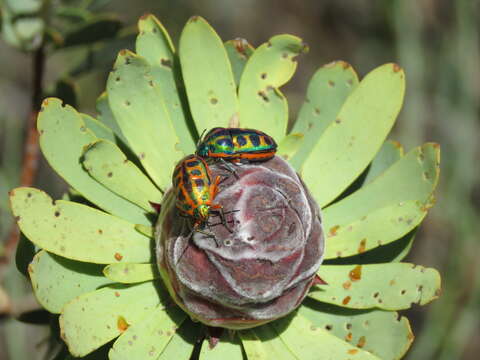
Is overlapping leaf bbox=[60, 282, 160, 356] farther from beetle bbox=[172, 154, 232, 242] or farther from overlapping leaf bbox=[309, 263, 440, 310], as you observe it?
overlapping leaf bbox=[309, 263, 440, 310]

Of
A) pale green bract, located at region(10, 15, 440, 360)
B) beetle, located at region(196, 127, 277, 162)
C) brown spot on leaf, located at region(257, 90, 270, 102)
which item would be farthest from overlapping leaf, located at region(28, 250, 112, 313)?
brown spot on leaf, located at region(257, 90, 270, 102)

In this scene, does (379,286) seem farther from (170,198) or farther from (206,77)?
(206,77)

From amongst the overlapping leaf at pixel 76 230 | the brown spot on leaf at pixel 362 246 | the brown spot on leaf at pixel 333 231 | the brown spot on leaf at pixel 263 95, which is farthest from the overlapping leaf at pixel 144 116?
the brown spot on leaf at pixel 362 246

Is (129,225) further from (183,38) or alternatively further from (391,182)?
(391,182)

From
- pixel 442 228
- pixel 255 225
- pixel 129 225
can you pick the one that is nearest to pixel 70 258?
pixel 129 225

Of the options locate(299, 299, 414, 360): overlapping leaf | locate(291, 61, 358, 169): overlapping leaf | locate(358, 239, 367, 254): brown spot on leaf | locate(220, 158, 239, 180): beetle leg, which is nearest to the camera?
locate(220, 158, 239, 180): beetle leg

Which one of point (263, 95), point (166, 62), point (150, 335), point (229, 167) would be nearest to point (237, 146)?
point (229, 167)
